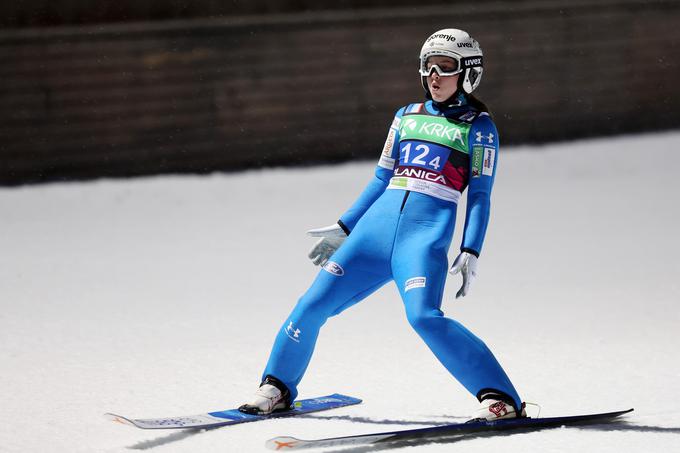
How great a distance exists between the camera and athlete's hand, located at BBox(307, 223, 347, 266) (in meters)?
4.84

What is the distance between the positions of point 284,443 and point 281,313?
9.23 feet

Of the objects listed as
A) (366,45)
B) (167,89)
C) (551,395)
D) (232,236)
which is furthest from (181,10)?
(551,395)

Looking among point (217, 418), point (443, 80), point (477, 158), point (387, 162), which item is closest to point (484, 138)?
point (477, 158)

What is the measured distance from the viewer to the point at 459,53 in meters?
4.56

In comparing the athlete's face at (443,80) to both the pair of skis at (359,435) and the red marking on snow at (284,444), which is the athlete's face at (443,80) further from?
the red marking on snow at (284,444)

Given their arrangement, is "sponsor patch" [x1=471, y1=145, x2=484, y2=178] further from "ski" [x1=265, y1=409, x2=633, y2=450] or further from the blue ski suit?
"ski" [x1=265, y1=409, x2=633, y2=450]

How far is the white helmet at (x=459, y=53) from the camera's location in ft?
15.0

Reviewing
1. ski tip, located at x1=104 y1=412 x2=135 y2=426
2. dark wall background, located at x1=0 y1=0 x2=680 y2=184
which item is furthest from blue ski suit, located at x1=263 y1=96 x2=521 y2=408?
dark wall background, located at x1=0 y1=0 x2=680 y2=184

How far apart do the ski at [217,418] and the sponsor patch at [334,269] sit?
0.63 meters

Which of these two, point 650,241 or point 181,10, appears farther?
point 181,10

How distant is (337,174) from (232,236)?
122 inches

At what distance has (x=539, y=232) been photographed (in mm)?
9641

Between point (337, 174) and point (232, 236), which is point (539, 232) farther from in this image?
point (337, 174)

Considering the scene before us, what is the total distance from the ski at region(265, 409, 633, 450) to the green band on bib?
111 cm
